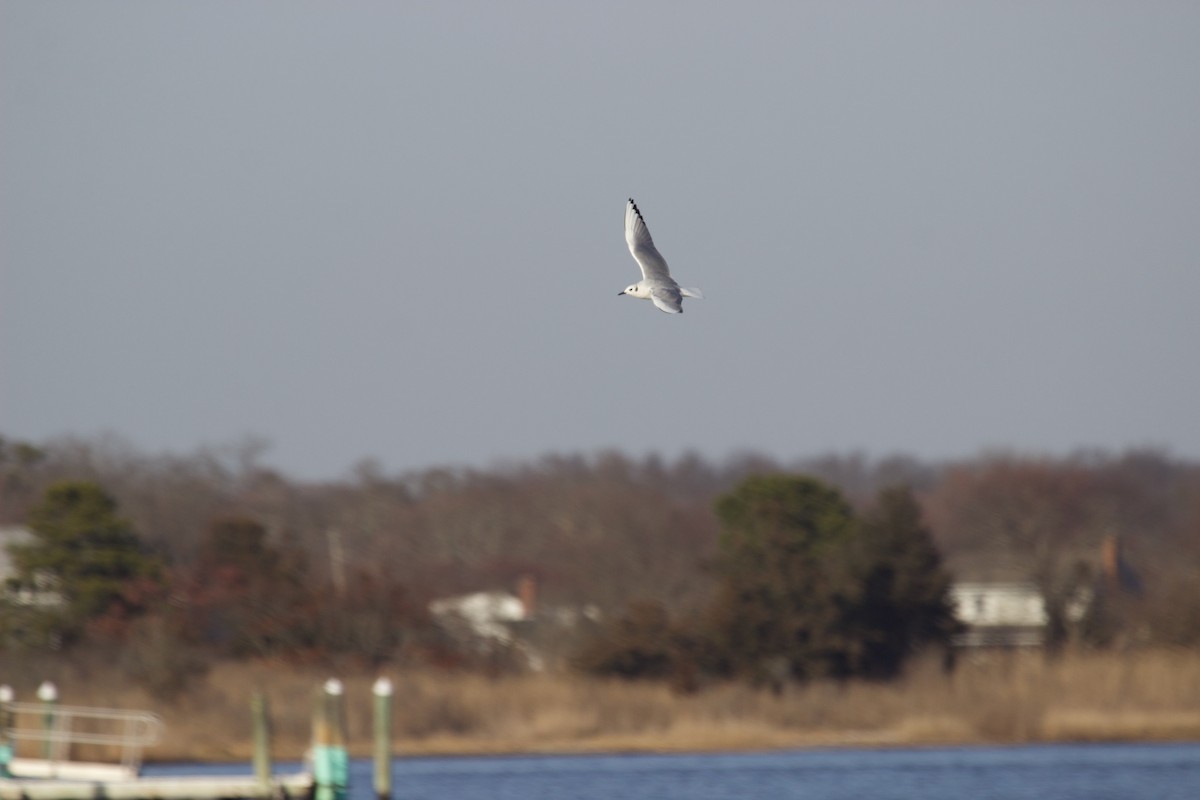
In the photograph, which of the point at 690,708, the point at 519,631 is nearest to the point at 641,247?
the point at 690,708

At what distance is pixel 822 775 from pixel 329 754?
11.9 meters

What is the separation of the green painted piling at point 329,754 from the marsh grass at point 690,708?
13.1 meters

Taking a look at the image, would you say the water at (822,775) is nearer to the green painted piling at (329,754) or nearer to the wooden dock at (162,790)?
the green painted piling at (329,754)

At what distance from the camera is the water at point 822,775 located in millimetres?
25594

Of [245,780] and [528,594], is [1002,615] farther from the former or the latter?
[245,780]

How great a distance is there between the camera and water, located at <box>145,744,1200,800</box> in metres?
25.6

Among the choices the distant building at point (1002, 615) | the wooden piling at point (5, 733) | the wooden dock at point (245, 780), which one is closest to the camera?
the wooden dock at point (245, 780)

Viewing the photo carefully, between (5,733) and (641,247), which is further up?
(641,247)

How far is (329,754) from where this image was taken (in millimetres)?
17641

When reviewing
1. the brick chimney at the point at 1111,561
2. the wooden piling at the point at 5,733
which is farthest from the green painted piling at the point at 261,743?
the brick chimney at the point at 1111,561

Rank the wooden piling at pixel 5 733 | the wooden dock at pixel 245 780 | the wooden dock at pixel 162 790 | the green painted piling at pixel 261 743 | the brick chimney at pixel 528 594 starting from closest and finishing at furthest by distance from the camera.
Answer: the wooden dock at pixel 162 790 < the wooden dock at pixel 245 780 < the green painted piling at pixel 261 743 < the wooden piling at pixel 5 733 < the brick chimney at pixel 528 594

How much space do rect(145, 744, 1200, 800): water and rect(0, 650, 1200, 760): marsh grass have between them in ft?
1.85

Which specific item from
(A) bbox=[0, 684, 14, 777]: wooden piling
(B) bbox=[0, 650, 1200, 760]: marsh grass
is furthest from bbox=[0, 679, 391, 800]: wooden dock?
(B) bbox=[0, 650, 1200, 760]: marsh grass

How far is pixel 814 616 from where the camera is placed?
3456 cm
